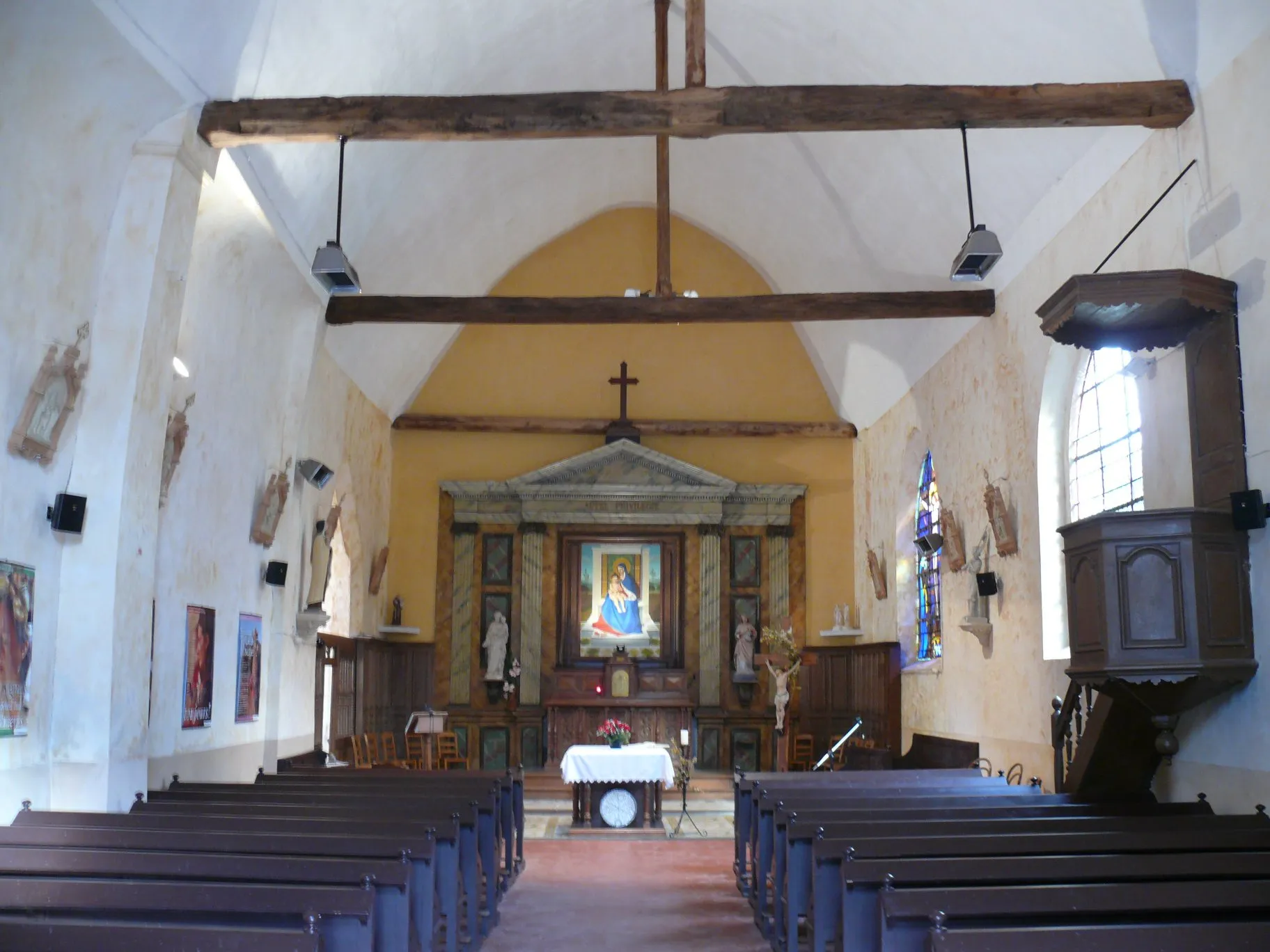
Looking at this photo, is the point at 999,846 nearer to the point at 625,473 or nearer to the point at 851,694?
the point at 851,694

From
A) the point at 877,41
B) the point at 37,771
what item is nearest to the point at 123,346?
the point at 37,771

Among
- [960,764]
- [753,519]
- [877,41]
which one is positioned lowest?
[960,764]

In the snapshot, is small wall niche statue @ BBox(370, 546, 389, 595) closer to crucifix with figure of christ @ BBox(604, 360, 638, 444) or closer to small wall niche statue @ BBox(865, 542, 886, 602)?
crucifix with figure of christ @ BBox(604, 360, 638, 444)

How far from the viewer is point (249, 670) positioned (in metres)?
11.3

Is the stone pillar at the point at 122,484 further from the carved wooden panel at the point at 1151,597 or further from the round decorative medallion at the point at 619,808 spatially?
the carved wooden panel at the point at 1151,597

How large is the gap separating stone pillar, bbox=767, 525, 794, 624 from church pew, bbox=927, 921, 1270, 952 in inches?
517

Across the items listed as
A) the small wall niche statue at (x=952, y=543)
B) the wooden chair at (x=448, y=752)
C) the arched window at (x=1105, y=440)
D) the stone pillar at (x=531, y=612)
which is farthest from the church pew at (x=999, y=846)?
the stone pillar at (x=531, y=612)

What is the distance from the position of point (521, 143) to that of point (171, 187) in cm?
729

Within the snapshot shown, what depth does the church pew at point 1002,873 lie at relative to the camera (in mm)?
5277

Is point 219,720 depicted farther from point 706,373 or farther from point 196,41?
point 706,373

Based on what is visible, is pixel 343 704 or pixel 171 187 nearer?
pixel 171 187

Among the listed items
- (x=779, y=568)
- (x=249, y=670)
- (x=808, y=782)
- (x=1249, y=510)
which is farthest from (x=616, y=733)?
(x=1249, y=510)

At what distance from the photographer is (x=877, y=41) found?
1121 cm

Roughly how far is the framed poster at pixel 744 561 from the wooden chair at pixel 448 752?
4.70 meters
